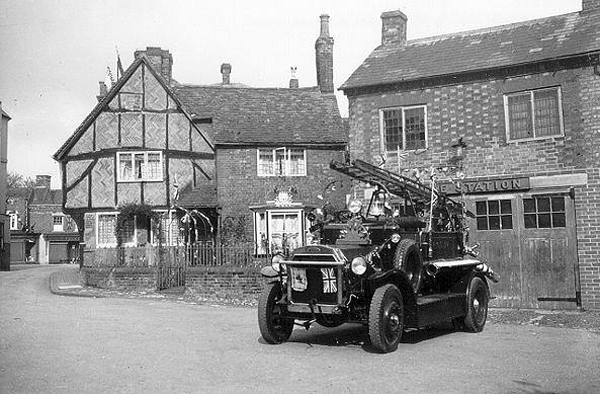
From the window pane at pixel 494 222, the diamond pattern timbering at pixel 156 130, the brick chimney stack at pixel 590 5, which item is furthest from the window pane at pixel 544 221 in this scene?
the diamond pattern timbering at pixel 156 130

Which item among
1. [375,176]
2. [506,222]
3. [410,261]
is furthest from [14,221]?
[410,261]

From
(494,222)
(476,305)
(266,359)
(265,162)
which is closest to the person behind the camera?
(266,359)

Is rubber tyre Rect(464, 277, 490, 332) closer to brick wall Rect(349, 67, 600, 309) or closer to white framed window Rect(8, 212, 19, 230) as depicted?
brick wall Rect(349, 67, 600, 309)

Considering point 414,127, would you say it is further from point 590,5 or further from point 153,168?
point 153,168

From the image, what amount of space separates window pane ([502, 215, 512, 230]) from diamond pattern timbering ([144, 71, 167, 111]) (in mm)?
15301

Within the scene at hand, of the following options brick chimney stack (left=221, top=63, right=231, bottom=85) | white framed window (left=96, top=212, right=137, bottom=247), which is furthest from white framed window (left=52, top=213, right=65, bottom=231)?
white framed window (left=96, top=212, right=137, bottom=247)

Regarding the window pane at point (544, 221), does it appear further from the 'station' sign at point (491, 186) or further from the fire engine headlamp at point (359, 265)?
the fire engine headlamp at point (359, 265)

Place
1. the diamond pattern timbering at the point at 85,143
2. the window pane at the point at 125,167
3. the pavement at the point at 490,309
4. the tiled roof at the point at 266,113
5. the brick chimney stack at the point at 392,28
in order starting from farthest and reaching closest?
the diamond pattern timbering at the point at 85,143 < the window pane at the point at 125,167 < the tiled roof at the point at 266,113 < the brick chimney stack at the point at 392,28 < the pavement at the point at 490,309

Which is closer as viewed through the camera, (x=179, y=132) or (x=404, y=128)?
(x=404, y=128)

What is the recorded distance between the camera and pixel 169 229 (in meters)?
25.4

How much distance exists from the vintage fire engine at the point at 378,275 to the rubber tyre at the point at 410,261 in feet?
0.05

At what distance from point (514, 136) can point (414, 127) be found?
2.60 meters

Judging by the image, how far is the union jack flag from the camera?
9.07m

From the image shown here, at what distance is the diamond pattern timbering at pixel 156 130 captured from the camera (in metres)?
26.0
